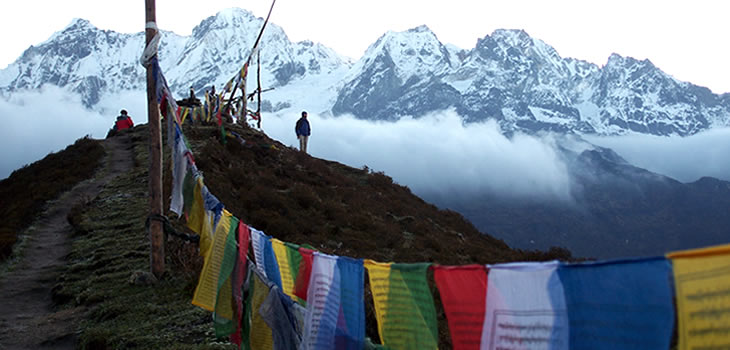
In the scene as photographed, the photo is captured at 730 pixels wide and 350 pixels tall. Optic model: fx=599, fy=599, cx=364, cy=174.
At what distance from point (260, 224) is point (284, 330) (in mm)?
11491

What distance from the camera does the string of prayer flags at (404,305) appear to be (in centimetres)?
336

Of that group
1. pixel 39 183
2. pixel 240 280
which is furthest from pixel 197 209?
pixel 39 183

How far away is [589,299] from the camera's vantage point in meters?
2.47

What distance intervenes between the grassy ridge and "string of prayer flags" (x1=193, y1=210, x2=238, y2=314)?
7.97 metres

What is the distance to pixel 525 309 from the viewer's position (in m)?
2.70

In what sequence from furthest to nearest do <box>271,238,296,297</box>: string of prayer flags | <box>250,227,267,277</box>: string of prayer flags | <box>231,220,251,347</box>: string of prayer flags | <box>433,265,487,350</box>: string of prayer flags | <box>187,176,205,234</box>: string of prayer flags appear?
<box>187,176,205,234</box>: string of prayer flags < <box>231,220,251,347</box>: string of prayer flags < <box>250,227,267,277</box>: string of prayer flags < <box>271,238,296,297</box>: string of prayer flags < <box>433,265,487,350</box>: string of prayer flags

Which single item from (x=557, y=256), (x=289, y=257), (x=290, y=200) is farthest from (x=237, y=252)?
(x=557, y=256)

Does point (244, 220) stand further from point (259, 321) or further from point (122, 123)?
point (122, 123)

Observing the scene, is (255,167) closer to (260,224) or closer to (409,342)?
(260,224)

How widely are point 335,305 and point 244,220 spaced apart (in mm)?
12150

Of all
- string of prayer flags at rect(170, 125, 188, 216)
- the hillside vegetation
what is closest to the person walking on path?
the hillside vegetation

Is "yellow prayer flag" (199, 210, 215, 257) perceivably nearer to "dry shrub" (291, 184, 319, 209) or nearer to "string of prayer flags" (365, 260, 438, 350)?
"string of prayer flags" (365, 260, 438, 350)

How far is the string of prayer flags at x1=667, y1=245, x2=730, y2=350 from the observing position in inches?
81.5

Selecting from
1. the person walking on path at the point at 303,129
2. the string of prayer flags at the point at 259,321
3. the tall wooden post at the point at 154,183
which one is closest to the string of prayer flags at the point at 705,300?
the string of prayer flags at the point at 259,321
